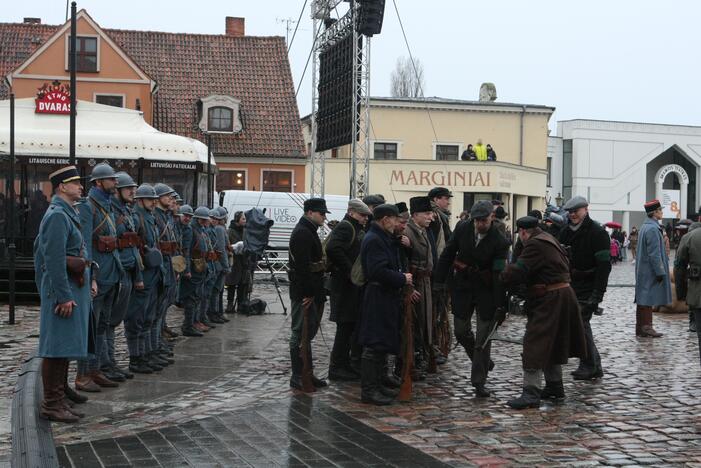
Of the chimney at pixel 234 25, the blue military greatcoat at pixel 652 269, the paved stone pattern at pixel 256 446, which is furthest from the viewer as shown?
the chimney at pixel 234 25

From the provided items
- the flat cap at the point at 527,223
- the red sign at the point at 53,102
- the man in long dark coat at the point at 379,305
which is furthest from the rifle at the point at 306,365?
the red sign at the point at 53,102

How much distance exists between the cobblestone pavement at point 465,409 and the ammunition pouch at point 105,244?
1401 millimetres

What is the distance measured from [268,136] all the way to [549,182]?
87.4 feet

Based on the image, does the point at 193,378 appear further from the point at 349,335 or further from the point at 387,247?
the point at 387,247

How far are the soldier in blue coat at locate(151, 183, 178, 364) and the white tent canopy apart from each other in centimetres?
1096

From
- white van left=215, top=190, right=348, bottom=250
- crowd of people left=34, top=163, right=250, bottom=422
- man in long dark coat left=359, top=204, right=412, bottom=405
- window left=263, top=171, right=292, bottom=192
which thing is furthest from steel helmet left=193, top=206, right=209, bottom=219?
window left=263, top=171, right=292, bottom=192

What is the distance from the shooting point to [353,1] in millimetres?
21969

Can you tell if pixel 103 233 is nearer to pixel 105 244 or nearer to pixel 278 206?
pixel 105 244

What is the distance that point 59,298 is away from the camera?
8305 mm

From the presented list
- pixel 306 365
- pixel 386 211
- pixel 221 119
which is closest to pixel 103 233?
pixel 306 365

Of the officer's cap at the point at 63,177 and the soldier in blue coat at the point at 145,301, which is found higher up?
the officer's cap at the point at 63,177

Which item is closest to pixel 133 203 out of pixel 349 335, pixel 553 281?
pixel 349 335

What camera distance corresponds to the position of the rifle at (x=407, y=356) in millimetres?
9492

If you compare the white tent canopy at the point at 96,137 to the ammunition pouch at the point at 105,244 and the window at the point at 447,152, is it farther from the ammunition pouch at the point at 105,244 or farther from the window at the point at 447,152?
the window at the point at 447,152
